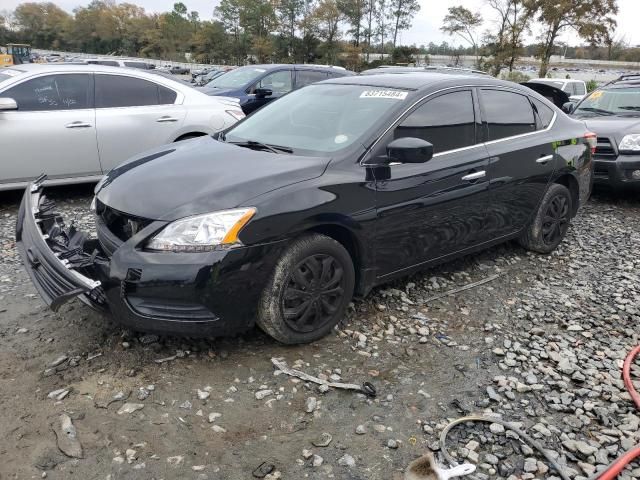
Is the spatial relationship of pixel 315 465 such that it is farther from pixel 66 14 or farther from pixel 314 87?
pixel 66 14

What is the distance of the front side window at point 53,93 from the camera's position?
5695mm

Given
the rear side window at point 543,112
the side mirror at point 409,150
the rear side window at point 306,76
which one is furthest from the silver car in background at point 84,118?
the rear side window at point 306,76

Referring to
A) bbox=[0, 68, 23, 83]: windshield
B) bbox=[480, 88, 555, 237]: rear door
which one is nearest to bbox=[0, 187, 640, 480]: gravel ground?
bbox=[480, 88, 555, 237]: rear door

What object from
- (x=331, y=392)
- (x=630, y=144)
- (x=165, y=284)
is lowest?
(x=331, y=392)

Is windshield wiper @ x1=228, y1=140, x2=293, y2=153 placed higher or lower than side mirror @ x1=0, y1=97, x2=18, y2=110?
lower

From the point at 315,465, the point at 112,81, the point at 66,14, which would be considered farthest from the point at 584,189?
the point at 66,14

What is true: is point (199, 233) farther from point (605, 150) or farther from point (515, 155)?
point (605, 150)

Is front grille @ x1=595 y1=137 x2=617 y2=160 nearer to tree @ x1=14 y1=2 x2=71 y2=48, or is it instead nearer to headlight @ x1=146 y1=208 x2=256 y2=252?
headlight @ x1=146 y1=208 x2=256 y2=252

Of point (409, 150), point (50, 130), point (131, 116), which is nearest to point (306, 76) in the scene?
point (131, 116)

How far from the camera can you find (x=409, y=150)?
11.1ft

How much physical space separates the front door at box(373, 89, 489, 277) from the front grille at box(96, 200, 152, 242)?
1.50 metres

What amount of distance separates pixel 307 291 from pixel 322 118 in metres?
1.39

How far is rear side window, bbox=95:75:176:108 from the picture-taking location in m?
6.18

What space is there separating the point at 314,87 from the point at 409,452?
3.05 metres
